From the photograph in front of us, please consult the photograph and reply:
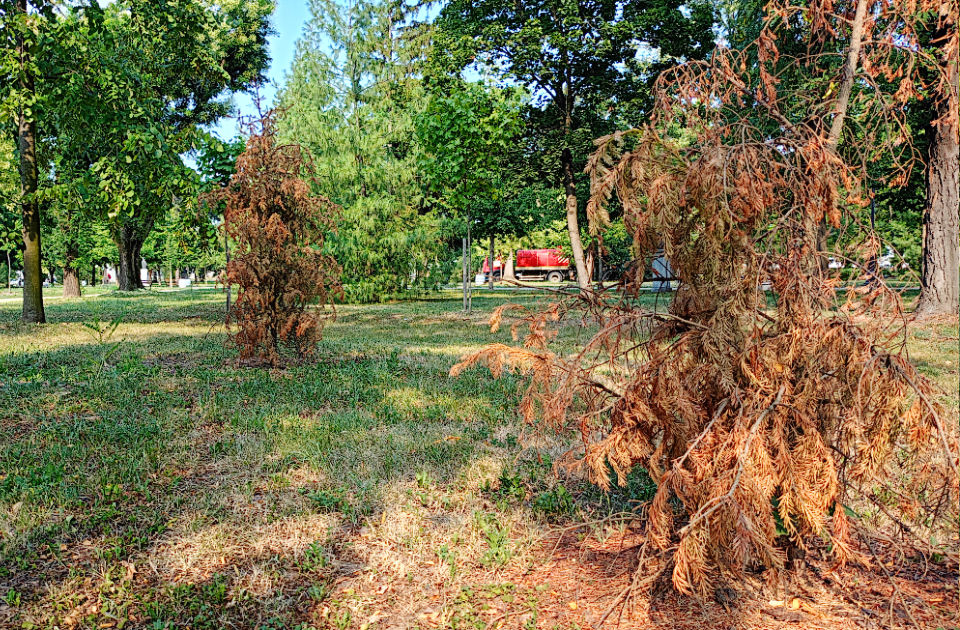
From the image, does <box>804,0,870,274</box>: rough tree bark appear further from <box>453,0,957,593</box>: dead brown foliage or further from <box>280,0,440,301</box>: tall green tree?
<box>280,0,440,301</box>: tall green tree

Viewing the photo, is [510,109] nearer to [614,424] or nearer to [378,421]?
[378,421]

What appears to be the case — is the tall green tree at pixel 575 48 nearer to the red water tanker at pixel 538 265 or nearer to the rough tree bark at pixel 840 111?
the rough tree bark at pixel 840 111

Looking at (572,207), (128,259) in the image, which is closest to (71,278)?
(128,259)

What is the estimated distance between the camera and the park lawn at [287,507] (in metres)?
2.78

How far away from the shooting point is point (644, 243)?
260 cm

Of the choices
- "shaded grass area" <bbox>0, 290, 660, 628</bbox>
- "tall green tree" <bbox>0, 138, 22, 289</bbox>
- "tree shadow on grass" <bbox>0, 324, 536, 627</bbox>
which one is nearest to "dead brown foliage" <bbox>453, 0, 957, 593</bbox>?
"shaded grass area" <bbox>0, 290, 660, 628</bbox>

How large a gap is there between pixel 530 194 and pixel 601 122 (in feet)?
20.0

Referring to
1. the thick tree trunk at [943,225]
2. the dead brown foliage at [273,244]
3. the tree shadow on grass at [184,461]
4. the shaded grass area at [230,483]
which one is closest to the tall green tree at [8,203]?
the tree shadow on grass at [184,461]

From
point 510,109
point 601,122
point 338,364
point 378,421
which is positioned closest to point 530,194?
point 601,122

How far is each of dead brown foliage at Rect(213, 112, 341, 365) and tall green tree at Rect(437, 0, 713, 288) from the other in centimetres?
1331

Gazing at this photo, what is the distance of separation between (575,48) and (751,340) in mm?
18657

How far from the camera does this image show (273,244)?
7391mm

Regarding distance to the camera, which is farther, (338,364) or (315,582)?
(338,364)

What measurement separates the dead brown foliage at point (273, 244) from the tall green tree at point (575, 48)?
13.3 metres
